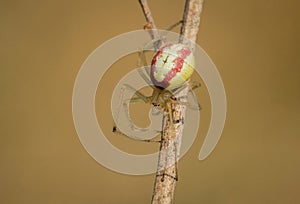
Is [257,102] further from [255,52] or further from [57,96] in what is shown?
[57,96]

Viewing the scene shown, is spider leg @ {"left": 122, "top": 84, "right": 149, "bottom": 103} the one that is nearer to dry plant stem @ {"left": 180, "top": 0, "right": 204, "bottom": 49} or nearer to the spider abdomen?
the spider abdomen

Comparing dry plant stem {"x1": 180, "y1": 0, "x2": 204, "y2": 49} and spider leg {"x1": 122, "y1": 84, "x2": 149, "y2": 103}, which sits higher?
spider leg {"x1": 122, "y1": 84, "x2": 149, "y2": 103}

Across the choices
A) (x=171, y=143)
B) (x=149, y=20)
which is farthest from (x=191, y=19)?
(x=171, y=143)

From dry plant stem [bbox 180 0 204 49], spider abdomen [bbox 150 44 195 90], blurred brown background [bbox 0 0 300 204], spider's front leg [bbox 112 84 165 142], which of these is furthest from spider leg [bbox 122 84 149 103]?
blurred brown background [bbox 0 0 300 204]

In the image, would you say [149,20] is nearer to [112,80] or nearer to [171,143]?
[171,143]

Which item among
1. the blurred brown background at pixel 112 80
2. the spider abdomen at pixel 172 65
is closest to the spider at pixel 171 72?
the spider abdomen at pixel 172 65

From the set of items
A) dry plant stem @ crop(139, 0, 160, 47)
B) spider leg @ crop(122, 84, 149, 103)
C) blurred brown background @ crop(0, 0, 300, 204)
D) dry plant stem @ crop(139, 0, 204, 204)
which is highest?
blurred brown background @ crop(0, 0, 300, 204)
